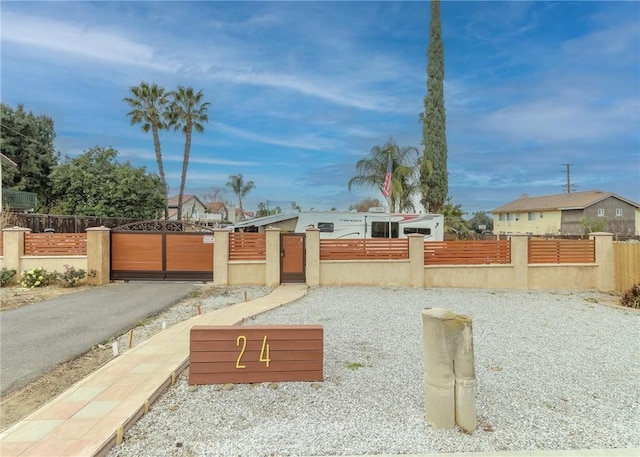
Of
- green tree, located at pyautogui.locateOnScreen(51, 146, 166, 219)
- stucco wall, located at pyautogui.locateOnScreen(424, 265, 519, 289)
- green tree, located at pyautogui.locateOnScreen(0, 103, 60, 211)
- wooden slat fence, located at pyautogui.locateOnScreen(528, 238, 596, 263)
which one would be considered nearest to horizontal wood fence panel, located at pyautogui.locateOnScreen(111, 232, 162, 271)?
stucco wall, located at pyautogui.locateOnScreen(424, 265, 519, 289)

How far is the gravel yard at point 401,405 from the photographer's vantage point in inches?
115

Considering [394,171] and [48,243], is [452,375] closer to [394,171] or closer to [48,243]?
[48,243]

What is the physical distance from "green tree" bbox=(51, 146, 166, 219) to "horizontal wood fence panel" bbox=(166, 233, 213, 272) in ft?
54.2

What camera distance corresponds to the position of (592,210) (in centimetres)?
3622

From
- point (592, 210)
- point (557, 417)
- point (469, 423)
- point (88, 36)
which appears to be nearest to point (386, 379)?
point (469, 423)

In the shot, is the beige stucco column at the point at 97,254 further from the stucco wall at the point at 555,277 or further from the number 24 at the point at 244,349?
the stucco wall at the point at 555,277

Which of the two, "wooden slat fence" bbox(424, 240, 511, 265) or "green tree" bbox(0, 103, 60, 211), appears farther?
"green tree" bbox(0, 103, 60, 211)

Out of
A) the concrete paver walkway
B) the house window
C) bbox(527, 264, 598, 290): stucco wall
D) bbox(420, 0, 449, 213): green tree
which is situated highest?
bbox(420, 0, 449, 213): green tree

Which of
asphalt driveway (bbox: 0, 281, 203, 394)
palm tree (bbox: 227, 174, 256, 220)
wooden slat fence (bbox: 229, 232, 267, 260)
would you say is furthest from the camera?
palm tree (bbox: 227, 174, 256, 220)

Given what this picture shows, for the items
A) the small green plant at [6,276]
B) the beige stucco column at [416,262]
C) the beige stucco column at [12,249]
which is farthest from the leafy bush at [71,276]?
the beige stucco column at [416,262]

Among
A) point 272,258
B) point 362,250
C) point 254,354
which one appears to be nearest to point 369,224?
point 362,250

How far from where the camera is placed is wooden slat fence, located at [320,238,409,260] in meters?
11.4

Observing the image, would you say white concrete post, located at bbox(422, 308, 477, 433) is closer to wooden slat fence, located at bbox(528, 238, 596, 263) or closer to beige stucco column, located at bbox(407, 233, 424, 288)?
beige stucco column, located at bbox(407, 233, 424, 288)

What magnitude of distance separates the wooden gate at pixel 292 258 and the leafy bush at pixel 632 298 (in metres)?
8.59
